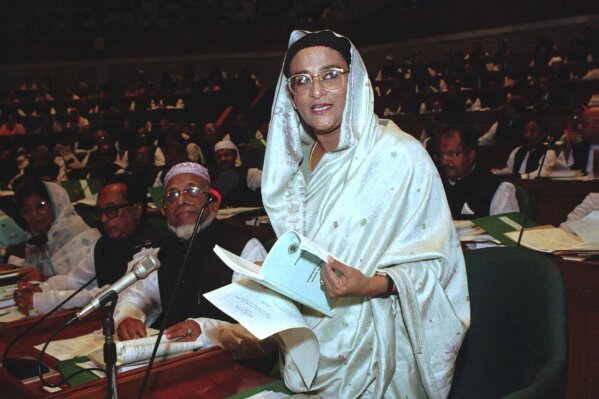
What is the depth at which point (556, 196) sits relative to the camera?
4109mm

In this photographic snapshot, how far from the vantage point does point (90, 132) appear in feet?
36.1

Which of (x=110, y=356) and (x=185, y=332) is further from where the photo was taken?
(x=185, y=332)

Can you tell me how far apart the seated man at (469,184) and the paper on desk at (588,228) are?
83 cm

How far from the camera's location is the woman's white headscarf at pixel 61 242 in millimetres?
2977

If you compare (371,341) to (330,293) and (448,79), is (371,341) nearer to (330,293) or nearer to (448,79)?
(330,293)

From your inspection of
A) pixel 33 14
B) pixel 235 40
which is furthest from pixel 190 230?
pixel 33 14

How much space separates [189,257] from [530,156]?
4500 millimetres

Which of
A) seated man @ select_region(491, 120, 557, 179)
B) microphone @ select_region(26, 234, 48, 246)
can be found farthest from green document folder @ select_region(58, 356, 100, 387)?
seated man @ select_region(491, 120, 557, 179)

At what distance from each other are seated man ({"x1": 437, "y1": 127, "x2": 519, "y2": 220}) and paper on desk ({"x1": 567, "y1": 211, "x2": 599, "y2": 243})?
2.73 ft

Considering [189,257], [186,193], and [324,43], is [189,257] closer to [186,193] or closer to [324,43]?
[186,193]

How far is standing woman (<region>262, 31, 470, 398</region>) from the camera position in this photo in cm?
127

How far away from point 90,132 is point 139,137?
1075 millimetres

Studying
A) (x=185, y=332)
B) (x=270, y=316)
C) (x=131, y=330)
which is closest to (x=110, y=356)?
(x=270, y=316)

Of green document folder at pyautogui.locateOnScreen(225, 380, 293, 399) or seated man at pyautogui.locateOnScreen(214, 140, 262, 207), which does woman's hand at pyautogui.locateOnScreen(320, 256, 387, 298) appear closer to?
green document folder at pyautogui.locateOnScreen(225, 380, 293, 399)
